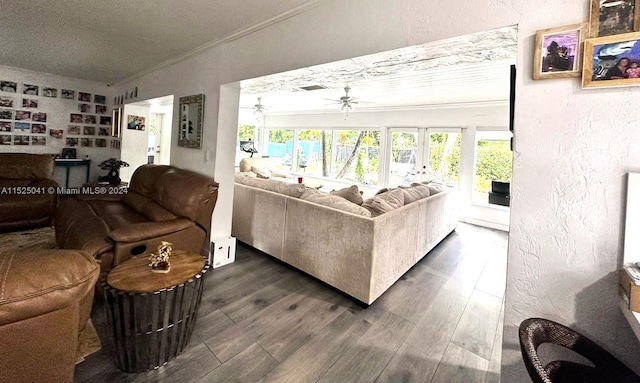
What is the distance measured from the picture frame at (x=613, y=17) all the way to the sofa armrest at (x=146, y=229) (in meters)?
2.97

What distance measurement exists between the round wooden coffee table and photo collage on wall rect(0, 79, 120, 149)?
16.5 feet

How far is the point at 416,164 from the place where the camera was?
613cm

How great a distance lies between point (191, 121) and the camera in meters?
3.36

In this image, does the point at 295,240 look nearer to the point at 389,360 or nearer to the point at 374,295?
the point at 374,295

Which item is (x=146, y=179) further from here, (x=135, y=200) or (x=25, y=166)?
(x=25, y=166)

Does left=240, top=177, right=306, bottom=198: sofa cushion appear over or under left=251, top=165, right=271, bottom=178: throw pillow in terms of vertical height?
under

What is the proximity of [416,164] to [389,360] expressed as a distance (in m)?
4.98

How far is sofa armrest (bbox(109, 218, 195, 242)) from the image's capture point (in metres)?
2.14

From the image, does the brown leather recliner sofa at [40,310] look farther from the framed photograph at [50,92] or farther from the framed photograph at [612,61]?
the framed photograph at [50,92]

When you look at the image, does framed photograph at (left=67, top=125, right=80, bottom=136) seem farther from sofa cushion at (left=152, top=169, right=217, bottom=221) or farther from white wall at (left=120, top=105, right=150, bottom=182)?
sofa cushion at (left=152, top=169, right=217, bottom=221)

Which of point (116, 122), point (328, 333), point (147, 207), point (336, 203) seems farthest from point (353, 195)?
point (116, 122)

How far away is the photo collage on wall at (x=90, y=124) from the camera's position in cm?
530

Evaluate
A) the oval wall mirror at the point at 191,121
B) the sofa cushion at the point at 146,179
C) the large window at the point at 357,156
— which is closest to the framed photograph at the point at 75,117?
the sofa cushion at the point at 146,179

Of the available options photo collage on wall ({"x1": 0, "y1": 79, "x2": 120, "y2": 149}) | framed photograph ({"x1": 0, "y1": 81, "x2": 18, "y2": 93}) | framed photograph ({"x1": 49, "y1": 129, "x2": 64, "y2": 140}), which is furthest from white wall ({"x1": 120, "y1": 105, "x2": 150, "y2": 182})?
framed photograph ({"x1": 0, "y1": 81, "x2": 18, "y2": 93})
